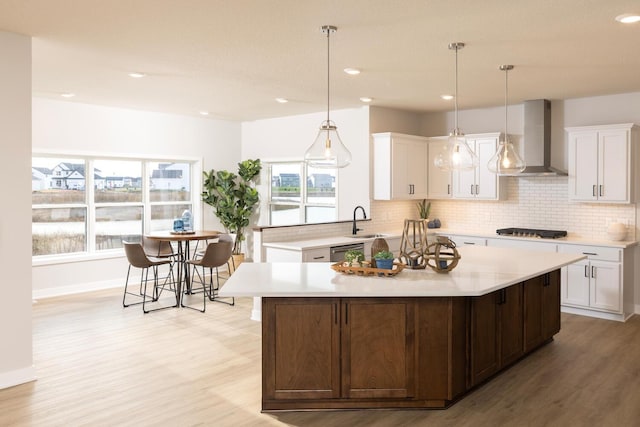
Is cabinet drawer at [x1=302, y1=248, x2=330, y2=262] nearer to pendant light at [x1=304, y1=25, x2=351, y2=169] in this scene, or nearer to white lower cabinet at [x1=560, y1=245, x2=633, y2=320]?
pendant light at [x1=304, y1=25, x2=351, y2=169]

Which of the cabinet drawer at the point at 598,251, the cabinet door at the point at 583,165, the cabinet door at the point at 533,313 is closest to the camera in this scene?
the cabinet door at the point at 533,313

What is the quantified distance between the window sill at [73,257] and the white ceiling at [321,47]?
2.24 meters

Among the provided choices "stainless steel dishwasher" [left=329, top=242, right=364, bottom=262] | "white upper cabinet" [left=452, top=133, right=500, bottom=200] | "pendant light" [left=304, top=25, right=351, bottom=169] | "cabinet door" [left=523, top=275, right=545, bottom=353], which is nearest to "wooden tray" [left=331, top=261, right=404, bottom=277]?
"pendant light" [left=304, top=25, right=351, bottom=169]

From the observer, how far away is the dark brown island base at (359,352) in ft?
11.5

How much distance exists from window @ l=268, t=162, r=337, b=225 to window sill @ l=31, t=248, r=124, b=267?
2.59m

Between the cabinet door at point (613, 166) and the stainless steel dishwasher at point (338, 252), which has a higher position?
the cabinet door at point (613, 166)

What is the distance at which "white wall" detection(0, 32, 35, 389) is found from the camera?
393 cm

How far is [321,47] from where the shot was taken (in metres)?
4.26

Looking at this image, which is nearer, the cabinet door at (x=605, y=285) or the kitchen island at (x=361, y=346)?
the kitchen island at (x=361, y=346)

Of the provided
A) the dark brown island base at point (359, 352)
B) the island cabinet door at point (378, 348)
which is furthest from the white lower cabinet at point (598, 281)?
the island cabinet door at point (378, 348)

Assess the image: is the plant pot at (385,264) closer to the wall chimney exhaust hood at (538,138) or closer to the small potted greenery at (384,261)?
the small potted greenery at (384,261)

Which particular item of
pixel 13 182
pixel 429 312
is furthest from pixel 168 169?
pixel 429 312

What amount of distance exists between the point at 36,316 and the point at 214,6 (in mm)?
4519

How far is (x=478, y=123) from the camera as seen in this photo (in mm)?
7672
